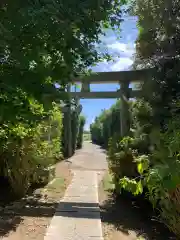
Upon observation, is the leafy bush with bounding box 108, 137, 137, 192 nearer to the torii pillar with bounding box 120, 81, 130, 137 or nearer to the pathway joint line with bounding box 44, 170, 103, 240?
the pathway joint line with bounding box 44, 170, 103, 240

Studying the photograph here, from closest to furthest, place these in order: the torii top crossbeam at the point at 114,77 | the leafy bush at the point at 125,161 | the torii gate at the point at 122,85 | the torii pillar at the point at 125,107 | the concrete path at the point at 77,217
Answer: the concrete path at the point at 77,217 < the leafy bush at the point at 125,161 < the torii top crossbeam at the point at 114,77 < the torii gate at the point at 122,85 < the torii pillar at the point at 125,107

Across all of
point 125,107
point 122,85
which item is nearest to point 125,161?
point 125,107

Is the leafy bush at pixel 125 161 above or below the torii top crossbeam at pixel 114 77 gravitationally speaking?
below

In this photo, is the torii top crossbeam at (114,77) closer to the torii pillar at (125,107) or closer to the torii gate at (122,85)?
the torii gate at (122,85)

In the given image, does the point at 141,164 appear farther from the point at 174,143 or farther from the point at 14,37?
the point at 14,37

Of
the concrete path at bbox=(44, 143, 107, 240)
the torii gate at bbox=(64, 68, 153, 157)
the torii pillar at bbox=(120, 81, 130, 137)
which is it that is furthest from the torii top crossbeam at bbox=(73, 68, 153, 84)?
the concrete path at bbox=(44, 143, 107, 240)

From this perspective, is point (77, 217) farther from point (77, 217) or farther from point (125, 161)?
point (125, 161)

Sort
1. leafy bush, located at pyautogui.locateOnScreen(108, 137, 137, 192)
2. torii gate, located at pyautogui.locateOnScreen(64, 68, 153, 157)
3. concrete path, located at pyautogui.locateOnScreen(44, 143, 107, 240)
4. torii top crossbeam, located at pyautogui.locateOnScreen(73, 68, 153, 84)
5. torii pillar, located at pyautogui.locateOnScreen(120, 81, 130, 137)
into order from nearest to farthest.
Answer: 1. concrete path, located at pyautogui.locateOnScreen(44, 143, 107, 240)
2. leafy bush, located at pyautogui.locateOnScreen(108, 137, 137, 192)
3. torii top crossbeam, located at pyautogui.locateOnScreen(73, 68, 153, 84)
4. torii gate, located at pyautogui.locateOnScreen(64, 68, 153, 157)
5. torii pillar, located at pyautogui.locateOnScreen(120, 81, 130, 137)

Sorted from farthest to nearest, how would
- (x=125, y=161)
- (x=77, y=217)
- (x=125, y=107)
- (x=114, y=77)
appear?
1. (x=114, y=77)
2. (x=125, y=107)
3. (x=125, y=161)
4. (x=77, y=217)

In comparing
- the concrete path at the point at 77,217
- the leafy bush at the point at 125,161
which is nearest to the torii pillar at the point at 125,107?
the concrete path at the point at 77,217

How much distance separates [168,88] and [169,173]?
518 cm

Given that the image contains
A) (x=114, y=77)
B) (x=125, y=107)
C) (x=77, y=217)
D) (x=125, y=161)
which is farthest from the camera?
(x=114, y=77)

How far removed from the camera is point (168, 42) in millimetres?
7480

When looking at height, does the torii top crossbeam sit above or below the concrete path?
above
